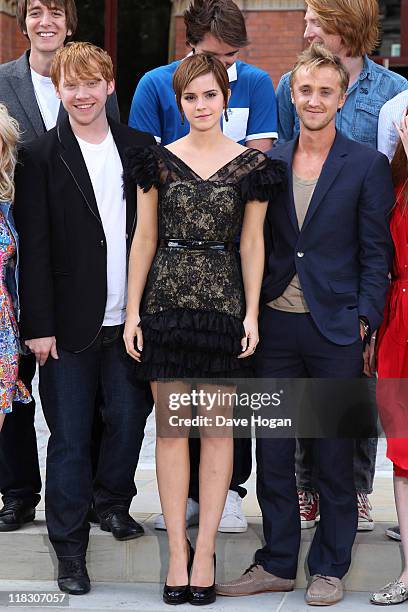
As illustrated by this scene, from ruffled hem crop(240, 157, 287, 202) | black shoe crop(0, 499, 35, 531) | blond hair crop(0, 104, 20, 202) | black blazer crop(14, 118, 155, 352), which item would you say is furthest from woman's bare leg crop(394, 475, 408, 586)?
blond hair crop(0, 104, 20, 202)

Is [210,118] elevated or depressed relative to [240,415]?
elevated

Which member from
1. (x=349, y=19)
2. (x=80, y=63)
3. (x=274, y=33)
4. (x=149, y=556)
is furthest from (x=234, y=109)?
(x=274, y=33)

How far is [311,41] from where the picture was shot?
15.0 ft

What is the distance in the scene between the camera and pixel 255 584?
4.37m

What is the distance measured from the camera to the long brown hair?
425 centimetres

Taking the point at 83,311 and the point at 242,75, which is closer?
Answer: the point at 83,311

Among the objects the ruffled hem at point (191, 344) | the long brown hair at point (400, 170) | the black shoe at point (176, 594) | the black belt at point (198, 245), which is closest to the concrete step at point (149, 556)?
the black shoe at point (176, 594)

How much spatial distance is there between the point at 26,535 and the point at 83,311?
105cm

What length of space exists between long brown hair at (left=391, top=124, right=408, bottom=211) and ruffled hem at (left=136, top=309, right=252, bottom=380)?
2.64 feet

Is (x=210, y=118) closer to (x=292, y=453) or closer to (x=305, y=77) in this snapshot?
(x=305, y=77)

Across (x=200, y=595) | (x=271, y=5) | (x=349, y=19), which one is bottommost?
(x=200, y=595)

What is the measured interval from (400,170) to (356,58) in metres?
0.58

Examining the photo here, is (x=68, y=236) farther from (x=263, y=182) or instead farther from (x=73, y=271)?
(x=263, y=182)

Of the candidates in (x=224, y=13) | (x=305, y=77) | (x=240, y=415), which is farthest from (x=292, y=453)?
(x=224, y=13)
